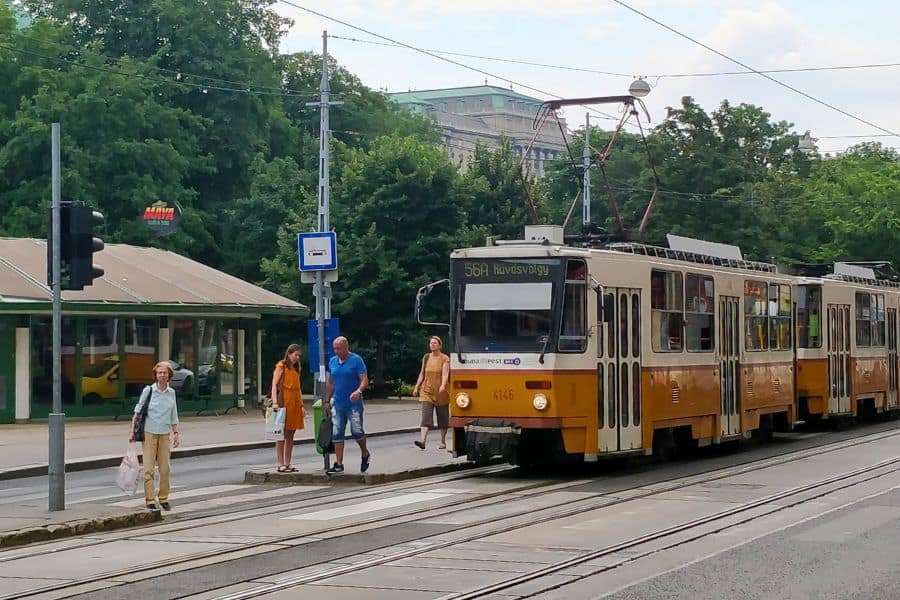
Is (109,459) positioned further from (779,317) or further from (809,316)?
(809,316)

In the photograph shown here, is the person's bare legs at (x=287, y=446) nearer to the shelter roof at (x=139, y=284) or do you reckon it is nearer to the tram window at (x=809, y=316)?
the tram window at (x=809, y=316)

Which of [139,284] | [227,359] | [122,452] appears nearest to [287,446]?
[122,452]

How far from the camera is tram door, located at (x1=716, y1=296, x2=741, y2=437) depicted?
22.8 m

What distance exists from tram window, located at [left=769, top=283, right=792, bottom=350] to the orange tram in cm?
107

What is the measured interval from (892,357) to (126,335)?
17.5 m

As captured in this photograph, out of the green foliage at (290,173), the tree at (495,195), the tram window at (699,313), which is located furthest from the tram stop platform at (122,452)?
the tree at (495,195)

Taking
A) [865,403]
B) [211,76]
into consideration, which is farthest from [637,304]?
[211,76]

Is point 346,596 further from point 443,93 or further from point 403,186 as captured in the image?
point 443,93

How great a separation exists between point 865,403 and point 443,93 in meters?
128

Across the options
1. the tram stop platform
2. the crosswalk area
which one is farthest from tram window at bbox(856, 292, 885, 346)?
the crosswalk area

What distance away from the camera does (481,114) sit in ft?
488

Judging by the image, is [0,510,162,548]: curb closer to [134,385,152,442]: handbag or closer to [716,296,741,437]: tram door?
[134,385,152,442]: handbag

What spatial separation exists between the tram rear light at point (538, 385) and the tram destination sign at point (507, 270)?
4.27 feet

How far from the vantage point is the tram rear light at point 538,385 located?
18.4 metres
